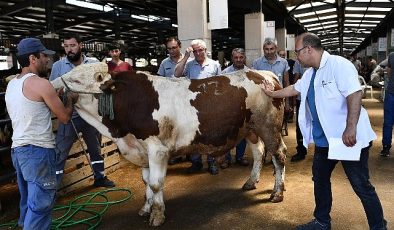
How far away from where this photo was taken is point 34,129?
112 inches

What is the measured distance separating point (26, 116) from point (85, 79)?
2.78ft

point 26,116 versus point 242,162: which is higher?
point 26,116

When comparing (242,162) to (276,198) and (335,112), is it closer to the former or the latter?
(276,198)

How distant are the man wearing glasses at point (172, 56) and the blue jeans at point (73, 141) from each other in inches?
55.4

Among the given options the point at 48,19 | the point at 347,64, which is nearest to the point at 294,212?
the point at 347,64

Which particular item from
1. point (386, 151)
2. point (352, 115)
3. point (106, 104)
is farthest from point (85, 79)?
point (386, 151)

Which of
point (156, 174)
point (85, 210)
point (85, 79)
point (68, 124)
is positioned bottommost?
point (85, 210)

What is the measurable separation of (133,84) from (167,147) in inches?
28.2

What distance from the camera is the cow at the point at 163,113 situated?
3.66 metres

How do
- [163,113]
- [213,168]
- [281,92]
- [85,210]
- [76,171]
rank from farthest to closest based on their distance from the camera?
[213,168]
[76,171]
[85,210]
[281,92]
[163,113]

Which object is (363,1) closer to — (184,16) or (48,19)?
(184,16)

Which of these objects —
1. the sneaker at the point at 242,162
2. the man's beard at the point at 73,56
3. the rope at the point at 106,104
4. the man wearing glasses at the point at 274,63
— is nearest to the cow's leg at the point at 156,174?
the rope at the point at 106,104

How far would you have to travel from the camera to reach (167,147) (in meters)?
3.77

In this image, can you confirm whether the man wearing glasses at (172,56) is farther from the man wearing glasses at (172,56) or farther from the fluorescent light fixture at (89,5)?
the fluorescent light fixture at (89,5)
